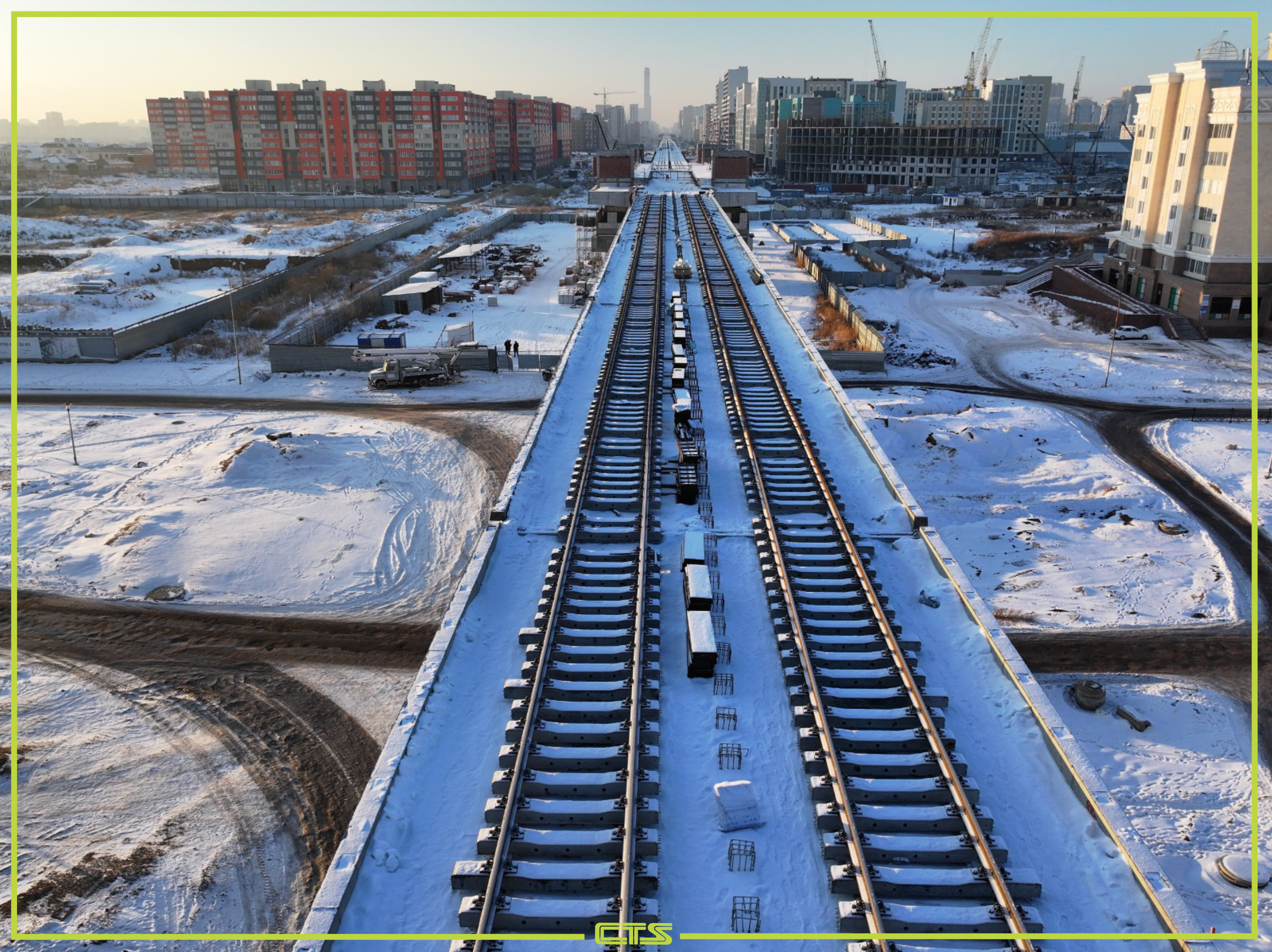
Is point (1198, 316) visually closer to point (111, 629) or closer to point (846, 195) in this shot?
point (111, 629)

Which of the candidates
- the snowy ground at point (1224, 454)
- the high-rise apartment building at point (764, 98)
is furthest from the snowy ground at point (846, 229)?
the high-rise apartment building at point (764, 98)

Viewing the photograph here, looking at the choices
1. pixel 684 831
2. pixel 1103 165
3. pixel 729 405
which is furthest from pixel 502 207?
pixel 1103 165

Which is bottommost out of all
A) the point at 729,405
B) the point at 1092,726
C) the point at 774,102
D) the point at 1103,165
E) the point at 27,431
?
the point at 1092,726

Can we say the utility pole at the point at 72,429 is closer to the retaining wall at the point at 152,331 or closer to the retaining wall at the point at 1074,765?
the retaining wall at the point at 152,331

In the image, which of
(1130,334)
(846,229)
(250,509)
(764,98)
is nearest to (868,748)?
(250,509)

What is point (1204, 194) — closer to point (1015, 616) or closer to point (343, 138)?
point (1015, 616)

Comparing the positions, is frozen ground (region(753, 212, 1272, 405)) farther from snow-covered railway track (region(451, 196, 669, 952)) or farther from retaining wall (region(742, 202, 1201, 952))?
snow-covered railway track (region(451, 196, 669, 952))
